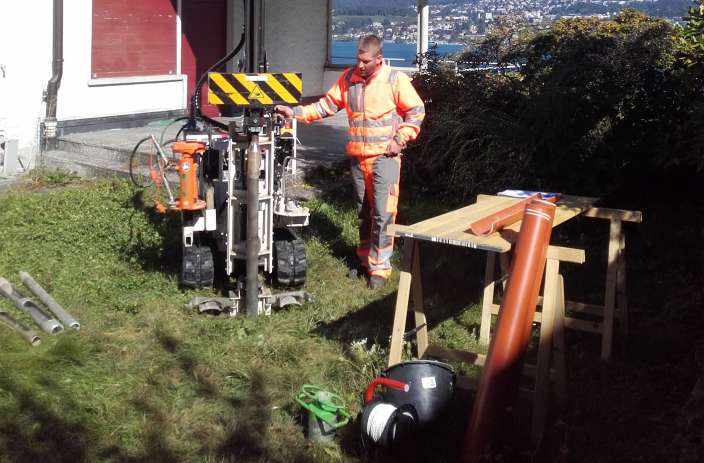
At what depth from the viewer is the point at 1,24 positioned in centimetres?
1166

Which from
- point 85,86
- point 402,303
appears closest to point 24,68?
point 85,86

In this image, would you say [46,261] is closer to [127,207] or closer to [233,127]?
[127,207]

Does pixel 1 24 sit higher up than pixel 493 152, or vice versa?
pixel 1 24

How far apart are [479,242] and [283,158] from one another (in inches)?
105

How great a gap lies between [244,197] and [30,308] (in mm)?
1710

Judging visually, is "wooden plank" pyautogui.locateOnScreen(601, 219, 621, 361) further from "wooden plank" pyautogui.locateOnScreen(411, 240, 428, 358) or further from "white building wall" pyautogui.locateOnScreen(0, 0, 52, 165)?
"white building wall" pyautogui.locateOnScreen(0, 0, 52, 165)

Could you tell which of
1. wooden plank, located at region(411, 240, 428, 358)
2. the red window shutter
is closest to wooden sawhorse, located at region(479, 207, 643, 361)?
wooden plank, located at region(411, 240, 428, 358)

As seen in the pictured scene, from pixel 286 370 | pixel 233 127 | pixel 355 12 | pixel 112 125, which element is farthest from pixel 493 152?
pixel 355 12

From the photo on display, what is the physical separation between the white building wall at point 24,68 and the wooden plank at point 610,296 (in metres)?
8.02

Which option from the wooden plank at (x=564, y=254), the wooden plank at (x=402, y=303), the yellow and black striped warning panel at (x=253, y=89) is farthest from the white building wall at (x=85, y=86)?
the wooden plank at (x=564, y=254)

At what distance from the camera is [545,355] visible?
530 centimetres

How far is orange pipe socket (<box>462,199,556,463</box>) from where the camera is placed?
486 cm

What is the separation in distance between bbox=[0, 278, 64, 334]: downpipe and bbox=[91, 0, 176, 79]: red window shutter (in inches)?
240

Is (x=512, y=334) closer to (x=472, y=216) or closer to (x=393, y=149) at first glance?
(x=472, y=216)
